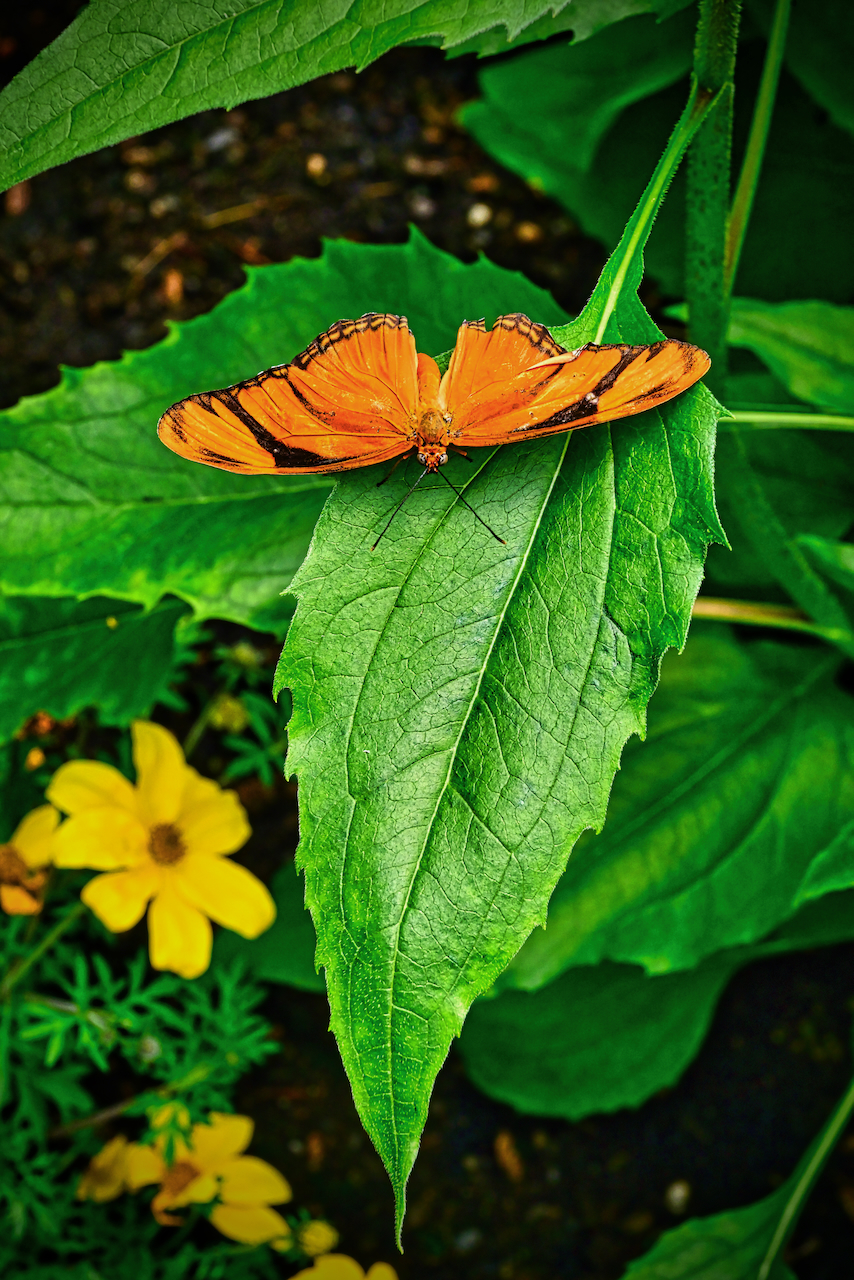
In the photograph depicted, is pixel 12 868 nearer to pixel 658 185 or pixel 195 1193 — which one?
pixel 195 1193

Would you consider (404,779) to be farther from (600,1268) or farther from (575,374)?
(600,1268)

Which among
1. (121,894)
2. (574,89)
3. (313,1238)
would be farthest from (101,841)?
(574,89)

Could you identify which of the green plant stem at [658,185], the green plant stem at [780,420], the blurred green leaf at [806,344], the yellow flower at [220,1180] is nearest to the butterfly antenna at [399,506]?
the green plant stem at [658,185]

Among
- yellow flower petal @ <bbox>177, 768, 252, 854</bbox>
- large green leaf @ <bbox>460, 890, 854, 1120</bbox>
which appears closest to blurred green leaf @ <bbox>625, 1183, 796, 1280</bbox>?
large green leaf @ <bbox>460, 890, 854, 1120</bbox>

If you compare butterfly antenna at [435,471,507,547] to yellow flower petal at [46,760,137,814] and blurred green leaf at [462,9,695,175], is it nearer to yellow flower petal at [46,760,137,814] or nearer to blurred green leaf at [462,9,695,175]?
yellow flower petal at [46,760,137,814]

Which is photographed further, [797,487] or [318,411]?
[797,487]

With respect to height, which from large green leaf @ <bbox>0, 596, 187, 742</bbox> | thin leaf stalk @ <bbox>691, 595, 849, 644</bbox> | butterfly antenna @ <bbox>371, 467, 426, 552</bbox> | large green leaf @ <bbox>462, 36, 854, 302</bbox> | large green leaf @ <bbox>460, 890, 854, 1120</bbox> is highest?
large green leaf @ <bbox>462, 36, 854, 302</bbox>
